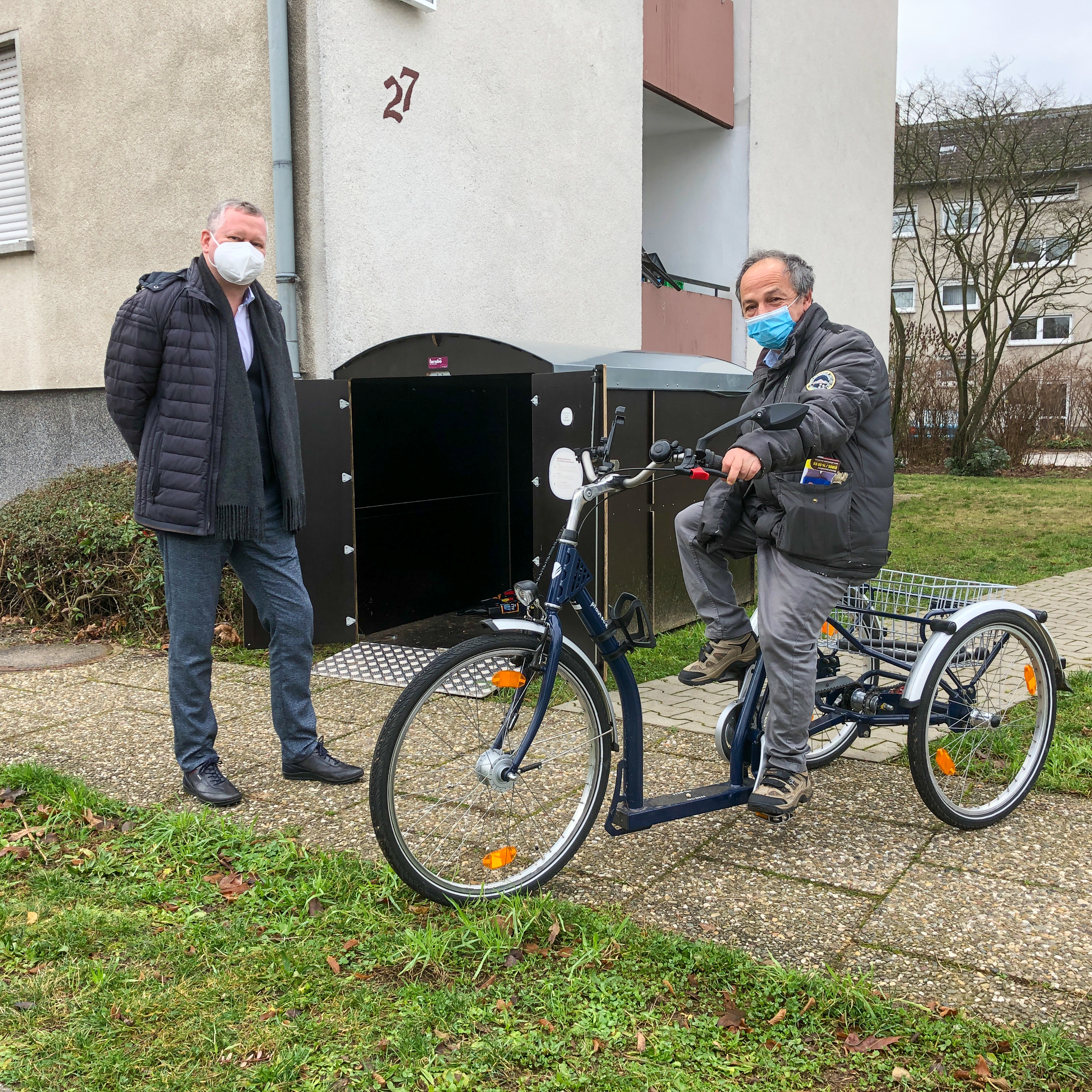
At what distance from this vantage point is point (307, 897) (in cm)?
320

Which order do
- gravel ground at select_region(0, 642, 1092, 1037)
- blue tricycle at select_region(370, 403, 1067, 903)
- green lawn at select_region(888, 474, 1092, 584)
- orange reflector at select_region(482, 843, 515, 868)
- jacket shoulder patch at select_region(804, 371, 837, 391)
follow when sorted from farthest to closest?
green lawn at select_region(888, 474, 1092, 584) → jacket shoulder patch at select_region(804, 371, 837, 391) → orange reflector at select_region(482, 843, 515, 868) → blue tricycle at select_region(370, 403, 1067, 903) → gravel ground at select_region(0, 642, 1092, 1037)

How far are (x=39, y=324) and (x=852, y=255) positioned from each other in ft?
34.4

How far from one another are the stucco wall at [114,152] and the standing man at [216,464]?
3.01 metres

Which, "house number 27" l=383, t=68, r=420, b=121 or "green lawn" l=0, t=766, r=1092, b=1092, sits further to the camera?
"house number 27" l=383, t=68, r=420, b=121

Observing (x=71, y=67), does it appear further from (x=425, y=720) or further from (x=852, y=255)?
(x=852, y=255)

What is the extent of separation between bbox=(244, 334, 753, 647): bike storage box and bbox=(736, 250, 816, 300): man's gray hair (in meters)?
1.76

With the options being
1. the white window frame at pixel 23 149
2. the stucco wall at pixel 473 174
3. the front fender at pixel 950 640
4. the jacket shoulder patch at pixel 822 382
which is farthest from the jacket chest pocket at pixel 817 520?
the white window frame at pixel 23 149

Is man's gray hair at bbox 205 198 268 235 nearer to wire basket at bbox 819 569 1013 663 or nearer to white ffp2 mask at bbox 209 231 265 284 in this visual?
white ffp2 mask at bbox 209 231 265 284

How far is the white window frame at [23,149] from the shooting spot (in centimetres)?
837

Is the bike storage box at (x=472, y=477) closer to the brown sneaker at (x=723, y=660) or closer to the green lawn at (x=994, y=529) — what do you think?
the brown sneaker at (x=723, y=660)

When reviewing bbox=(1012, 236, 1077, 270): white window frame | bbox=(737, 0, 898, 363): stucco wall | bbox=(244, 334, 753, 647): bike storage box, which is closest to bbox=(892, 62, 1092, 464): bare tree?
bbox=(1012, 236, 1077, 270): white window frame

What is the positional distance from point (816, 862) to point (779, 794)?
272 millimetres

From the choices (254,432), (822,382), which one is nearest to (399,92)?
(254,432)

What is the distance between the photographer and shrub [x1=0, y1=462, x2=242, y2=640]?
6637 mm
